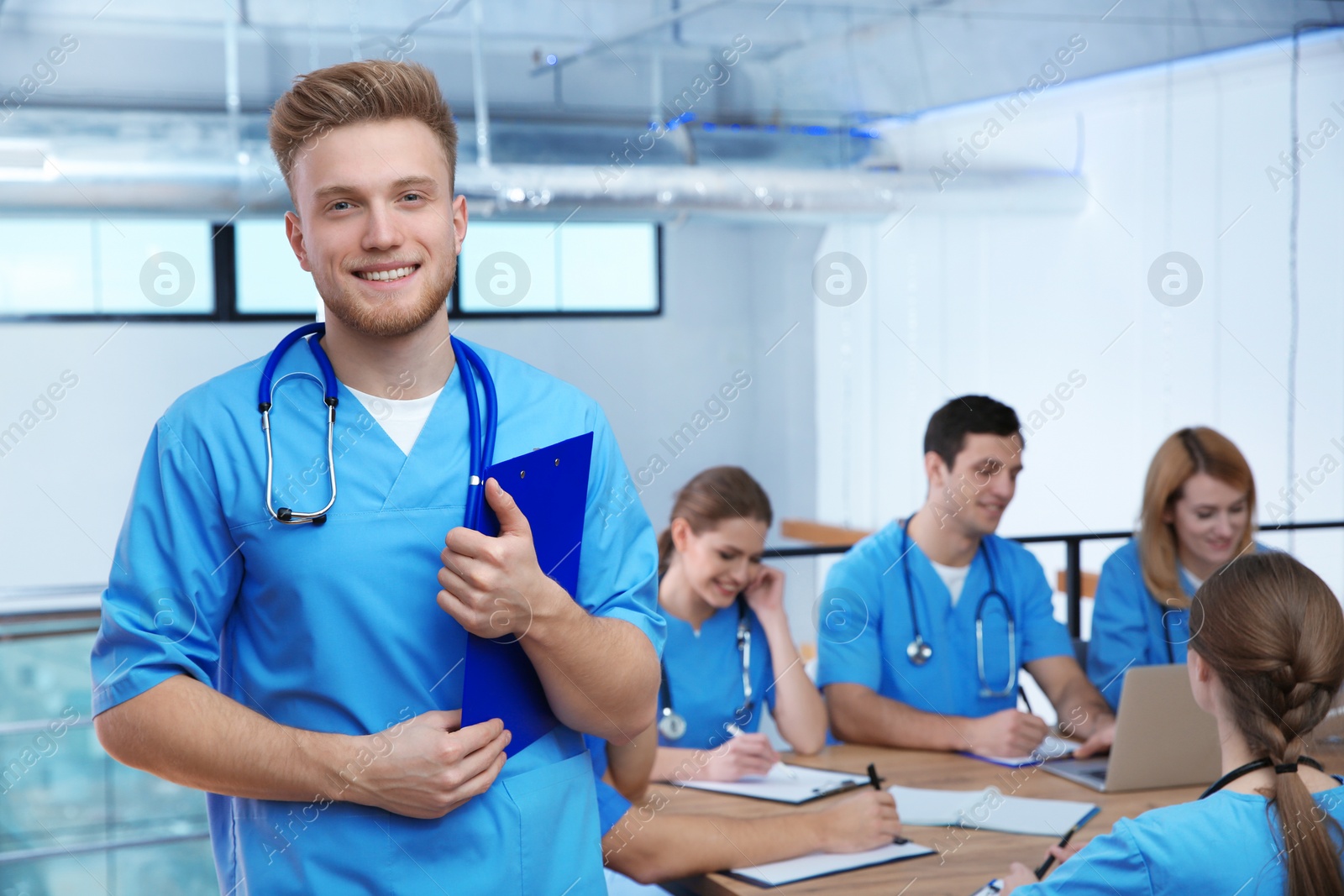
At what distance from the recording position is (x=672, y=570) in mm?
2311

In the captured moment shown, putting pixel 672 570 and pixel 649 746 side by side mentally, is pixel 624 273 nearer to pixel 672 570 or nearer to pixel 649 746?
pixel 672 570

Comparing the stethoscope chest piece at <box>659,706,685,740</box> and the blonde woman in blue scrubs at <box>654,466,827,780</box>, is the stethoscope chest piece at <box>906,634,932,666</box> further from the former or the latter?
the stethoscope chest piece at <box>659,706,685,740</box>

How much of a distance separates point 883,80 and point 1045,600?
4057mm

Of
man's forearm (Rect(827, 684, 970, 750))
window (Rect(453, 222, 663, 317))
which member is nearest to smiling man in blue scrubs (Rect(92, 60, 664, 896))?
man's forearm (Rect(827, 684, 970, 750))

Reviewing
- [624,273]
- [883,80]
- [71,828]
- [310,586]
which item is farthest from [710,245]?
[310,586]

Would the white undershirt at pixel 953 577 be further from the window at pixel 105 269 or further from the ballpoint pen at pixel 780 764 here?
the window at pixel 105 269

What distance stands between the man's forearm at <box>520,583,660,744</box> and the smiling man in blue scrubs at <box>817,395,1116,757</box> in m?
1.24

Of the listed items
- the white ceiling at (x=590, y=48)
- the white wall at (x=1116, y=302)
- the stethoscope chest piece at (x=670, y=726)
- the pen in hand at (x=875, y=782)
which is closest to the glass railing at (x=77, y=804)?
the stethoscope chest piece at (x=670, y=726)

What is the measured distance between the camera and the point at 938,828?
174cm

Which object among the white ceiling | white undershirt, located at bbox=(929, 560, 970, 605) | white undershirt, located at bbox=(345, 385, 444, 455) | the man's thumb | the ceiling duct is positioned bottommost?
white undershirt, located at bbox=(929, 560, 970, 605)

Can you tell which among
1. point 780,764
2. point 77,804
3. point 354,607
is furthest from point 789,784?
point 77,804

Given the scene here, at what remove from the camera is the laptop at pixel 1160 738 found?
1877 millimetres

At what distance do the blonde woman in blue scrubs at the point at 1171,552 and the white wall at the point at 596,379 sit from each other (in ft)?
10.8

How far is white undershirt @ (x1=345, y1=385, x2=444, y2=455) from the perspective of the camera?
111 cm
